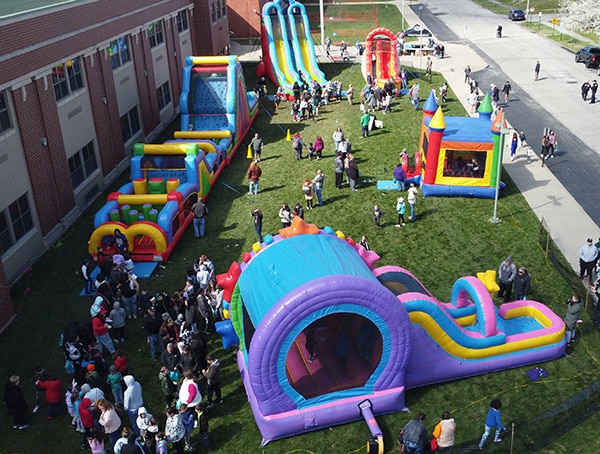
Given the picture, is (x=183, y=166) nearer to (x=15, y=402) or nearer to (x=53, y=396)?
(x=53, y=396)

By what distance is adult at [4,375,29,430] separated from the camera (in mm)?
13562

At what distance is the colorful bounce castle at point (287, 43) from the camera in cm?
4231

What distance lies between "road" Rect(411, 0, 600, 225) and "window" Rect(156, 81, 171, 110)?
19.1 m

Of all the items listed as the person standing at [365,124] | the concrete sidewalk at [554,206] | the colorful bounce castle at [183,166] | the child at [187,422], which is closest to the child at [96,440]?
the child at [187,422]

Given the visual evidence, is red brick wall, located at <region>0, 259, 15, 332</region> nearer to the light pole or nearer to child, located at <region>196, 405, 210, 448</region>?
child, located at <region>196, 405, 210, 448</region>

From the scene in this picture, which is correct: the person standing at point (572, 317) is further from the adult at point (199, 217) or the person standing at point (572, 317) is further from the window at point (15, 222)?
the window at point (15, 222)

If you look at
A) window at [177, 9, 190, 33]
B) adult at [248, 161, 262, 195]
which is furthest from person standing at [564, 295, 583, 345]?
window at [177, 9, 190, 33]

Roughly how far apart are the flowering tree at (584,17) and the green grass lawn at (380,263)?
28.8 meters

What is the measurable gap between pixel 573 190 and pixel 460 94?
50.1ft

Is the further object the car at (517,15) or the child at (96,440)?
the car at (517,15)

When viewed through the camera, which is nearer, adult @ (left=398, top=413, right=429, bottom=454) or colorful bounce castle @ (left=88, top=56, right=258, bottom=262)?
adult @ (left=398, top=413, right=429, bottom=454)

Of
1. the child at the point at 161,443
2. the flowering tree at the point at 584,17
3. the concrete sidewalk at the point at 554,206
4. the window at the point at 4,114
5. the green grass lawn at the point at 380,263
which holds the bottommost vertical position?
the green grass lawn at the point at 380,263

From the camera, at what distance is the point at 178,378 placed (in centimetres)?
1402

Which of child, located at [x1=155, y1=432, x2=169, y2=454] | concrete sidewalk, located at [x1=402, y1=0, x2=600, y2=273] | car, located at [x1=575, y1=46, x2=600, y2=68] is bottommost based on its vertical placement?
concrete sidewalk, located at [x1=402, y1=0, x2=600, y2=273]
